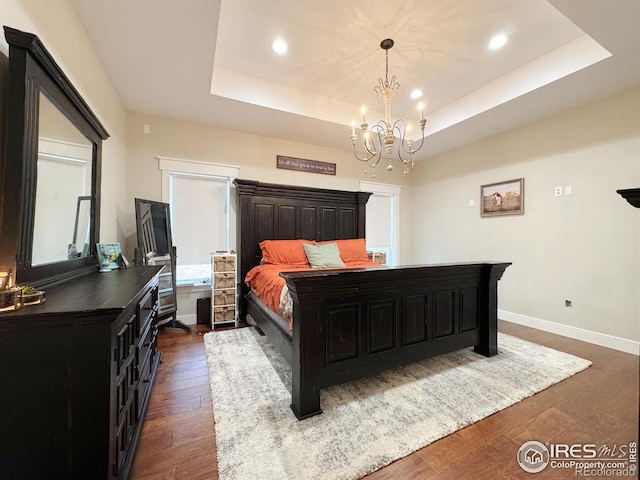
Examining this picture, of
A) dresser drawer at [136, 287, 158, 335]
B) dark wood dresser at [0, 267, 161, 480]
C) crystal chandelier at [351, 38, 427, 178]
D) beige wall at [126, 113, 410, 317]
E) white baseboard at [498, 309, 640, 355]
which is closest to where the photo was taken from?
dark wood dresser at [0, 267, 161, 480]

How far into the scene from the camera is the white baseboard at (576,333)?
9.02ft

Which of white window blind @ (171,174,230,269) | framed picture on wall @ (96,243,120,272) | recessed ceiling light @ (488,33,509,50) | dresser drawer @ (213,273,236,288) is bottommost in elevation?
dresser drawer @ (213,273,236,288)

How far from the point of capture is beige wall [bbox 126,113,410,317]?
3.32 meters

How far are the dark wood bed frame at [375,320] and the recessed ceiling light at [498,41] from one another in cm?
216

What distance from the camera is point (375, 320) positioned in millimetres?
2012

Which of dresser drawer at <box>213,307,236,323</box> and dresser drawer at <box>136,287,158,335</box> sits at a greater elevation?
dresser drawer at <box>136,287,158,335</box>

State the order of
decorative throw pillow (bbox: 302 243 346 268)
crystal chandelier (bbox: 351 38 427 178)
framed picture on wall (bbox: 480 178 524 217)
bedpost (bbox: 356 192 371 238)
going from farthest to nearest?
bedpost (bbox: 356 192 371 238), framed picture on wall (bbox: 480 178 524 217), decorative throw pillow (bbox: 302 243 346 268), crystal chandelier (bbox: 351 38 427 178)

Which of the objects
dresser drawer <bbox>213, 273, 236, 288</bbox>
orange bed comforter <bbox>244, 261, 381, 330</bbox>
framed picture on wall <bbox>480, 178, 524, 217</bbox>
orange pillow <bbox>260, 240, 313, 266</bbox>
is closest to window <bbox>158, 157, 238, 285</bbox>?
dresser drawer <bbox>213, 273, 236, 288</bbox>

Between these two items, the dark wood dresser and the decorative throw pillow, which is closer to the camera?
the dark wood dresser

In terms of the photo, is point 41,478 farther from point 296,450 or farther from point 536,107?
point 536,107

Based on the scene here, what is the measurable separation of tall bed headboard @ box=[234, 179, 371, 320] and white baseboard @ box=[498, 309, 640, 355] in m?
2.55

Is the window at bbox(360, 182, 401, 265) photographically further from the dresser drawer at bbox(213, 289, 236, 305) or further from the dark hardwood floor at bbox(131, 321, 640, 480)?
the dark hardwood floor at bbox(131, 321, 640, 480)

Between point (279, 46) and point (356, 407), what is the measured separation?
129 inches

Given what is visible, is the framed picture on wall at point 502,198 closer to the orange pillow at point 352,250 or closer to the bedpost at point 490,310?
the bedpost at point 490,310
